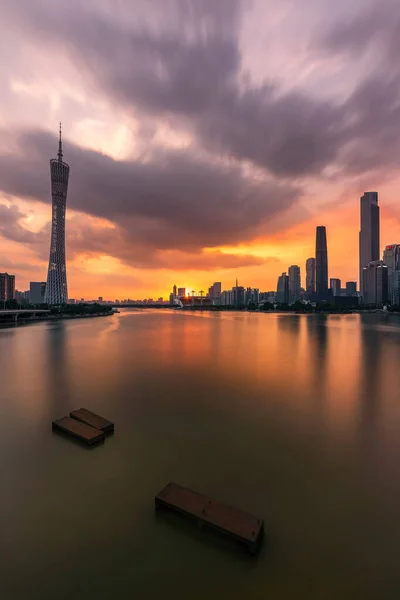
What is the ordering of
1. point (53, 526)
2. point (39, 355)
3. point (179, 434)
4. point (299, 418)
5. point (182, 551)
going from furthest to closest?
point (39, 355) < point (299, 418) < point (179, 434) < point (53, 526) < point (182, 551)

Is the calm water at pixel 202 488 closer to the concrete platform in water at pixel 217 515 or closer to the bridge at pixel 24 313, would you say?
the concrete platform in water at pixel 217 515

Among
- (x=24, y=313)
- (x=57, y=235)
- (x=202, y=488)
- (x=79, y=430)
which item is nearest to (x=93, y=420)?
(x=79, y=430)

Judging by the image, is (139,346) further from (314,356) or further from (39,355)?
(314,356)

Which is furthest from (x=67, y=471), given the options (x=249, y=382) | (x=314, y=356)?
(x=314, y=356)

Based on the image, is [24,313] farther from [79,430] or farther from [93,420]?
[79,430]

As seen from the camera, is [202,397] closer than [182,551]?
No

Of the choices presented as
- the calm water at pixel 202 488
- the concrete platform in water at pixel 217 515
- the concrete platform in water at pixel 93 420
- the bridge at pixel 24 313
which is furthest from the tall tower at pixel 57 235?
the concrete platform in water at pixel 217 515
